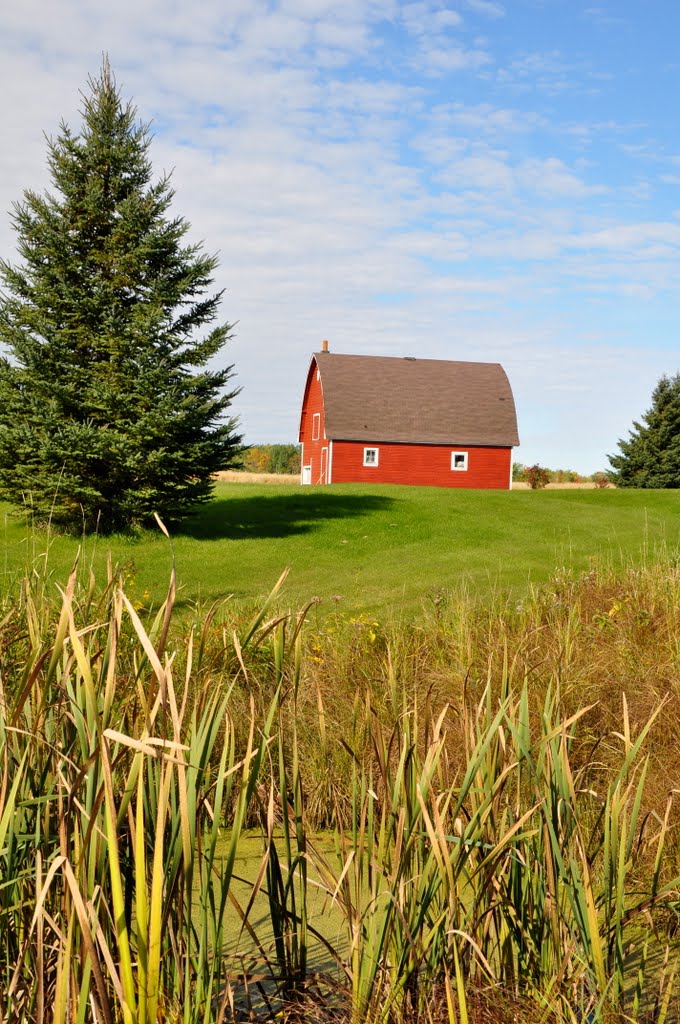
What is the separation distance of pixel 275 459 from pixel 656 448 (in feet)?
124

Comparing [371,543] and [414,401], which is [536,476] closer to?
[414,401]

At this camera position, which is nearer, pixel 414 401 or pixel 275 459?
pixel 414 401

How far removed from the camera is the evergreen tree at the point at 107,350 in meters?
16.0

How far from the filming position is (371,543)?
18.6 m

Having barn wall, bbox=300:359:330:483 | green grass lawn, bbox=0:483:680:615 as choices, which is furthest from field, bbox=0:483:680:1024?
barn wall, bbox=300:359:330:483

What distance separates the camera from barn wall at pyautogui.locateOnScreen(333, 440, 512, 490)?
35.4m

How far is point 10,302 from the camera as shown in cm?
1714

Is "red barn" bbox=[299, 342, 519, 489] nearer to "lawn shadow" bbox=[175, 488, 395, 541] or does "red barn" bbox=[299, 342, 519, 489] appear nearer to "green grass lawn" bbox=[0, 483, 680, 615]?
"green grass lawn" bbox=[0, 483, 680, 615]

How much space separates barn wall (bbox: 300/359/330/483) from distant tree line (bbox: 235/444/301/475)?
95.1 ft

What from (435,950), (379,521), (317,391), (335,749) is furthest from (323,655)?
(317,391)

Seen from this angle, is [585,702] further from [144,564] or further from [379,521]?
[379,521]

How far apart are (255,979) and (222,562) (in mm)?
13889

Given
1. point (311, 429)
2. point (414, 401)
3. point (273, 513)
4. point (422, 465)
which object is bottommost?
point (273, 513)

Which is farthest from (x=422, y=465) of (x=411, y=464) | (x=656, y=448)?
(x=656, y=448)
